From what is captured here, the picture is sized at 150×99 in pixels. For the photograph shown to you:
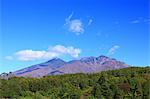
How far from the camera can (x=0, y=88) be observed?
44.3 m

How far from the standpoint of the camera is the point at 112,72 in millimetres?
58844

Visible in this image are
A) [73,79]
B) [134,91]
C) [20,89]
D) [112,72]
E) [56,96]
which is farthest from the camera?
[112,72]

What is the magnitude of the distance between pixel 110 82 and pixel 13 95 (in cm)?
1203

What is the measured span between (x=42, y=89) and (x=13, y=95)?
5.53m

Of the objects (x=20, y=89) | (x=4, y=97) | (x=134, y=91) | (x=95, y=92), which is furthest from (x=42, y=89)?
(x=134, y=91)

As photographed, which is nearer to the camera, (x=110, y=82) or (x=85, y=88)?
Answer: (x=110, y=82)

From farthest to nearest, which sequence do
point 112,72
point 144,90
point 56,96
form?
point 112,72 < point 56,96 < point 144,90

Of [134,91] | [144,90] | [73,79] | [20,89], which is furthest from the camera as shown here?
[73,79]

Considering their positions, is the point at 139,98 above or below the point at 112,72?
below

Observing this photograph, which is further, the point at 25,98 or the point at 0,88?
the point at 0,88

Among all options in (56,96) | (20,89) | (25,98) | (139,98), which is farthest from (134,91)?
(20,89)

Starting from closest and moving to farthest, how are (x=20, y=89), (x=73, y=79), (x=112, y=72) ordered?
(x=20, y=89)
(x=73, y=79)
(x=112, y=72)

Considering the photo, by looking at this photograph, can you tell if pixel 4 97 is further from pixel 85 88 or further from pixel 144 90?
pixel 144 90

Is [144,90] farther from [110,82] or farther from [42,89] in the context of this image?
[42,89]
